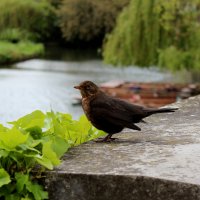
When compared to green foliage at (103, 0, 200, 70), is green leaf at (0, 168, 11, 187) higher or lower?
higher

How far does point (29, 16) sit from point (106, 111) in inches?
1969

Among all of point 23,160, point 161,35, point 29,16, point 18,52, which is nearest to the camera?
point 23,160

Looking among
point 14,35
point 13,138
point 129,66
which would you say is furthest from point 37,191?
point 14,35

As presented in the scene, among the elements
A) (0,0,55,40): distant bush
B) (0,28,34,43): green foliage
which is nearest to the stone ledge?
(0,28,34,43): green foliage

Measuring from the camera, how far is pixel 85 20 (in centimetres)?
4828

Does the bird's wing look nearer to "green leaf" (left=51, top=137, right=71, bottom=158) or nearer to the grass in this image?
"green leaf" (left=51, top=137, right=71, bottom=158)

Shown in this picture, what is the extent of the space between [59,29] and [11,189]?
174 feet

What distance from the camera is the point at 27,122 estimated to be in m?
2.18

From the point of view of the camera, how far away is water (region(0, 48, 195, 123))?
57.6 ft

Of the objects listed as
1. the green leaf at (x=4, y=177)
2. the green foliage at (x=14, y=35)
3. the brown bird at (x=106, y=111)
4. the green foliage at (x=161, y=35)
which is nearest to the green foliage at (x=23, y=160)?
the green leaf at (x=4, y=177)

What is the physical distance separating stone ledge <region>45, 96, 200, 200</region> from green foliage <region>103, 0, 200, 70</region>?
50.7ft

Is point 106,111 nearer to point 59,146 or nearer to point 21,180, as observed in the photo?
point 59,146

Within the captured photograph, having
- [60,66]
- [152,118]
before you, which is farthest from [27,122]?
[60,66]

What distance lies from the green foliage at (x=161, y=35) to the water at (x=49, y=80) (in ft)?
7.65
